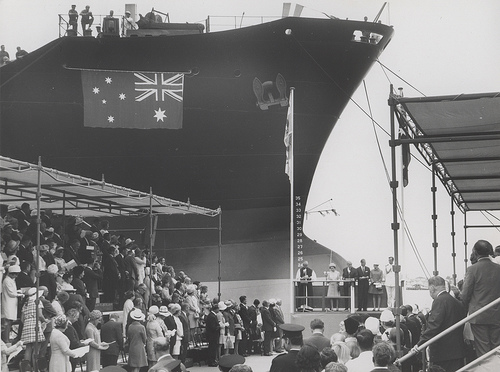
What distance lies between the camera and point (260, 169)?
80.2 feet

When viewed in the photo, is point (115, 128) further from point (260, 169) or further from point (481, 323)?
point (481, 323)

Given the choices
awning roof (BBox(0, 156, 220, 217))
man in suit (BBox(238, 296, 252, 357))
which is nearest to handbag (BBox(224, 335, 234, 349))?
man in suit (BBox(238, 296, 252, 357))

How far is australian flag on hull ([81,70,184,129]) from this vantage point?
22344 mm

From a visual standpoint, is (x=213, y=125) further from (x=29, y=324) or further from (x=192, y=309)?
(x=29, y=324)

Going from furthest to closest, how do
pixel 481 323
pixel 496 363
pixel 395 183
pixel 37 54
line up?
pixel 37 54 < pixel 395 183 < pixel 481 323 < pixel 496 363

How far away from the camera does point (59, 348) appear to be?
8.70 meters

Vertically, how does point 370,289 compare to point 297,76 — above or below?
below

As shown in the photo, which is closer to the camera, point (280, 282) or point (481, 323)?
point (481, 323)

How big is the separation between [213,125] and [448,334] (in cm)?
1769

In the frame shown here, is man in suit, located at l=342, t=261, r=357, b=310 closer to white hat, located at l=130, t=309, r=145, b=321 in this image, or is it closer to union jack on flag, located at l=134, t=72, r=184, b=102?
white hat, located at l=130, t=309, r=145, b=321

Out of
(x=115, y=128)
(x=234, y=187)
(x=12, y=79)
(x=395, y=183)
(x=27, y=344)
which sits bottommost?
(x=27, y=344)

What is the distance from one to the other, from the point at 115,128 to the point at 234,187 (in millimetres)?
4688

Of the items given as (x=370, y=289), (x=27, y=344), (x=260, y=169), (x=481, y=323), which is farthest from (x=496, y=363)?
(x=260, y=169)

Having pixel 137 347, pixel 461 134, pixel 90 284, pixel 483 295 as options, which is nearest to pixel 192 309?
pixel 90 284
